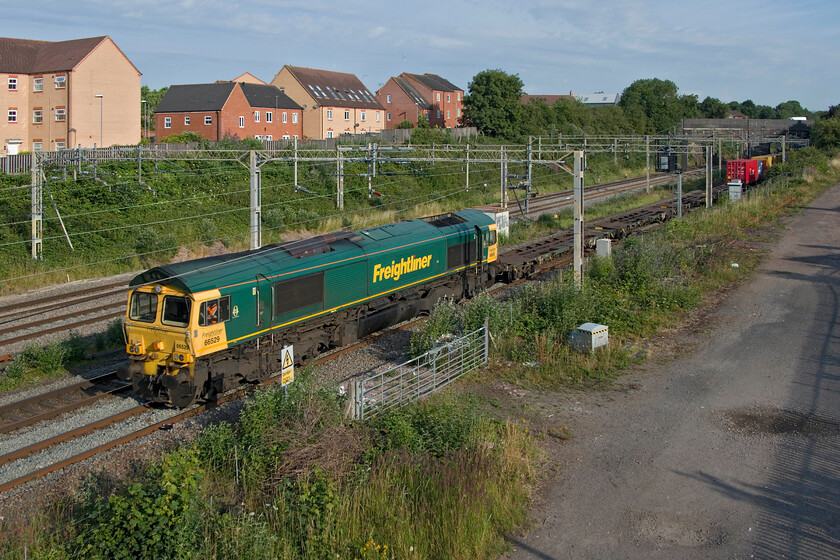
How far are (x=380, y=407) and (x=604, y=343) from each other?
6387mm

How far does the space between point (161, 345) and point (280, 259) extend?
326 centimetres

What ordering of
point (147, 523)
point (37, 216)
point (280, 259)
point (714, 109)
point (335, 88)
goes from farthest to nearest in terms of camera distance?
point (714, 109), point (335, 88), point (37, 216), point (280, 259), point (147, 523)

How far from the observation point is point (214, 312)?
563 inches

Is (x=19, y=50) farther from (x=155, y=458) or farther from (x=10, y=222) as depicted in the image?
(x=155, y=458)

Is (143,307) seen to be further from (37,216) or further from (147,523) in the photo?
(37,216)

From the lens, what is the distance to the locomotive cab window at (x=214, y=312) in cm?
1405

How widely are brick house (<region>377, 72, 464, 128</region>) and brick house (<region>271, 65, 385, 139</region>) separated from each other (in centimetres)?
597

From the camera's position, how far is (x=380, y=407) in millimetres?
13195

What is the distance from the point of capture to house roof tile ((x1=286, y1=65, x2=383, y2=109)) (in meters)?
73.2

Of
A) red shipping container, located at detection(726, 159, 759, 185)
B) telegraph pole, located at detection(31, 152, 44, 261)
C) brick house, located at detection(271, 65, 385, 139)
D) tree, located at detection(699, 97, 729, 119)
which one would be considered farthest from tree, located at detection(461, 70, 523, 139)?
tree, located at detection(699, 97, 729, 119)

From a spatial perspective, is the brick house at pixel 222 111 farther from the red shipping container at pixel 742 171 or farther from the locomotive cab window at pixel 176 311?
the locomotive cab window at pixel 176 311

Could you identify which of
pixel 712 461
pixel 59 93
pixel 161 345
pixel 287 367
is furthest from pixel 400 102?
pixel 712 461

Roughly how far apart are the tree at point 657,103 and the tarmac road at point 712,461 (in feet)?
294

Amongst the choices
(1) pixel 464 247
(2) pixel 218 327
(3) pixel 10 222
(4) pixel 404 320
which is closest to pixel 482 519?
(2) pixel 218 327
